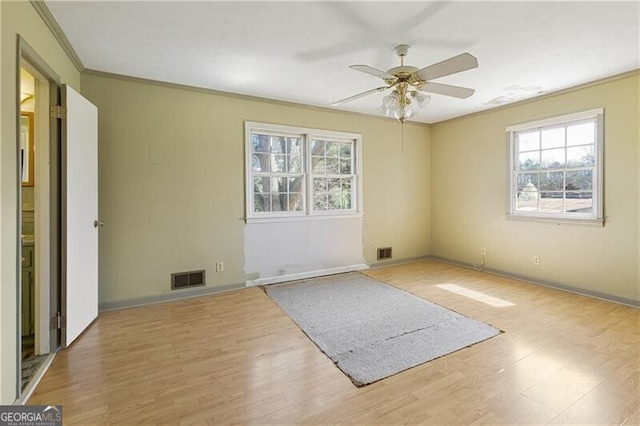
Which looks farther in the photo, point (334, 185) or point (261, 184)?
point (334, 185)

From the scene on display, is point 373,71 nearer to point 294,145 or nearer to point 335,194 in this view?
point 294,145

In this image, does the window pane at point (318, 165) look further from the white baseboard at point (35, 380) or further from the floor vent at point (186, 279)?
the white baseboard at point (35, 380)

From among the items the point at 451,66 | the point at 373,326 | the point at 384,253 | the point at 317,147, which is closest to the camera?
the point at 451,66

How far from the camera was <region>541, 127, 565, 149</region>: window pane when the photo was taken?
148 inches

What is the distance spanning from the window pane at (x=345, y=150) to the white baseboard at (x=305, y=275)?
1.73 m

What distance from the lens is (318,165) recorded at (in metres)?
4.48

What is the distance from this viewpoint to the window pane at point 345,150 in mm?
4684

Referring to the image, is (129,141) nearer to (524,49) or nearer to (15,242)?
(15,242)

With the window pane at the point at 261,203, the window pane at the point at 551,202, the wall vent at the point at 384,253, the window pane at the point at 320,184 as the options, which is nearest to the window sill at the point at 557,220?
the window pane at the point at 551,202

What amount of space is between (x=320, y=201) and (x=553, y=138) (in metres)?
3.15

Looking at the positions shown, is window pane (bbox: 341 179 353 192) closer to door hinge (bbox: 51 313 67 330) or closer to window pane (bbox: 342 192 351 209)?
window pane (bbox: 342 192 351 209)

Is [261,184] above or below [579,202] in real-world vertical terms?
above

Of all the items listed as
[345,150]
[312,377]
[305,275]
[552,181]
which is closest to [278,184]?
[345,150]

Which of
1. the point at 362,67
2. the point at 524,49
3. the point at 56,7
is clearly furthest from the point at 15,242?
the point at 524,49
